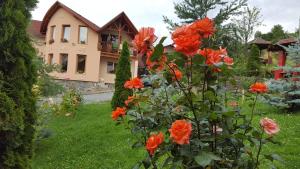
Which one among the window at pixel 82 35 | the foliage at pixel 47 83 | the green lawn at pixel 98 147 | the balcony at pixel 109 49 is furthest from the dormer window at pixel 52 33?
the green lawn at pixel 98 147

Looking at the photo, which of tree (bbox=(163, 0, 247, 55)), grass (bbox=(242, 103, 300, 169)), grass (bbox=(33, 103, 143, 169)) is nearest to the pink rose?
grass (bbox=(242, 103, 300, 169))

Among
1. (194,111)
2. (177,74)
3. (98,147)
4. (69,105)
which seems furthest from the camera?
(69,105)

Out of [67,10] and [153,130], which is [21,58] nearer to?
[153,130]

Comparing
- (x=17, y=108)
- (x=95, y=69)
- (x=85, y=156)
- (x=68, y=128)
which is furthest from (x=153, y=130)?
(x=95, y=69)

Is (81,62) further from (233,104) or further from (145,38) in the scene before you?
(145,38)

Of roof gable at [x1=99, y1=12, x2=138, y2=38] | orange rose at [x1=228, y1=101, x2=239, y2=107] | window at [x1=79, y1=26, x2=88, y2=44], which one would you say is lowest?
orange rose at [x1=228, y1=101, x2=239, y2=107]

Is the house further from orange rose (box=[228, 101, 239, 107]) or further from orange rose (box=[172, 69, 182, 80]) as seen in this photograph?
orange rose (box=[172, 69, 182, 80])

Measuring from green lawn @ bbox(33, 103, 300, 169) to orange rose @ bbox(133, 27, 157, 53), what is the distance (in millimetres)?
4278

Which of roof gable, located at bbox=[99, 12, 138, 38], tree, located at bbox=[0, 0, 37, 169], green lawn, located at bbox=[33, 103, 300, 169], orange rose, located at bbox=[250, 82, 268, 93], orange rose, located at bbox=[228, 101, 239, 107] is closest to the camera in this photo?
orange rose, located at bbox=[250, 82, 268, 93]

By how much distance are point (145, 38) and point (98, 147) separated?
6903 mm

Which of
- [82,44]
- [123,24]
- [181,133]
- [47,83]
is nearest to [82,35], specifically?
[82,44]

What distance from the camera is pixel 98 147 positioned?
30.5ft

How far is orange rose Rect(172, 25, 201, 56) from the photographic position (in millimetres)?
2406

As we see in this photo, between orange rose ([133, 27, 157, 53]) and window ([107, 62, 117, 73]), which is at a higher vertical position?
window ([107, 62, 117, 73])
